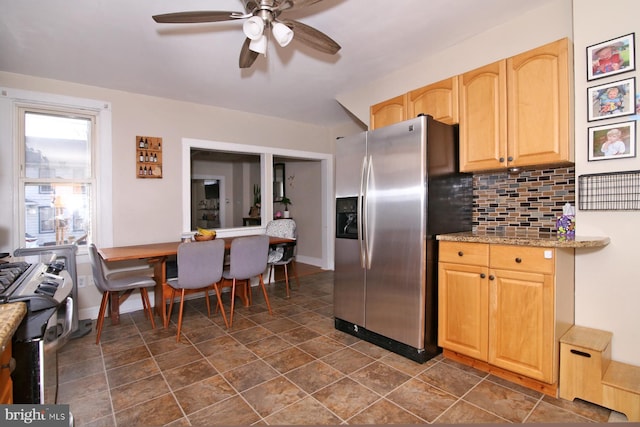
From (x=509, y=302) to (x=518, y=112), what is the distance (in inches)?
49.4

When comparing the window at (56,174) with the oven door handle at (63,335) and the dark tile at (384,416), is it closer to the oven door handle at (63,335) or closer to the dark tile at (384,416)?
the oven door handle at (63,335)

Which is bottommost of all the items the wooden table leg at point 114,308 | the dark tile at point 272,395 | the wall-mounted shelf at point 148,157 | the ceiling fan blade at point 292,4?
the dark tile at point 272,395

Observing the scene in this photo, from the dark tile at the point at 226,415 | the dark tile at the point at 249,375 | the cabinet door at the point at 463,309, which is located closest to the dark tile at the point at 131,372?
the dark tile at the point at 249,375

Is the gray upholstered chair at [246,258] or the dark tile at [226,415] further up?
the gray upholstered chair at [246,258]

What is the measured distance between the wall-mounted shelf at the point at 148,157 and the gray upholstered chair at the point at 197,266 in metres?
1.36

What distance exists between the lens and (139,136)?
356cm

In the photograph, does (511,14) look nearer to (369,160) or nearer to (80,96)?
(369,160)

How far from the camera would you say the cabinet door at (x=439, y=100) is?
248cm

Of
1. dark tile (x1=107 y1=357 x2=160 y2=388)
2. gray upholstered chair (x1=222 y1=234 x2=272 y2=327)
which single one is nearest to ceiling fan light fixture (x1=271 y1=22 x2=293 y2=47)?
gray upholstered chair (x1=222 y1=234 x2=272 y2=327)

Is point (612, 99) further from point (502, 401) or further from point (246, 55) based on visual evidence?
point (246, 55)

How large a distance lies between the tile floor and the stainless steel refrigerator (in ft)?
0.75

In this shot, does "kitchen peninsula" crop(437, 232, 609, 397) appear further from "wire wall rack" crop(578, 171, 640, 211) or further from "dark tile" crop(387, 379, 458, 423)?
"dark tile" crop(387, 379, 458, 423)

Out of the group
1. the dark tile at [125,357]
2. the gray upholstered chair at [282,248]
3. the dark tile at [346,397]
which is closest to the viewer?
the dark tile at [346,397]

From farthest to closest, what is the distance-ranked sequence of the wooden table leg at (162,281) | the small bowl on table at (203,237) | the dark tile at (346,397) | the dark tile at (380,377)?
the small bowl on table at (203,237)
the wooden table leg at (162,281)
the dark tile at (380,377)
the dark tile at (346,397)
